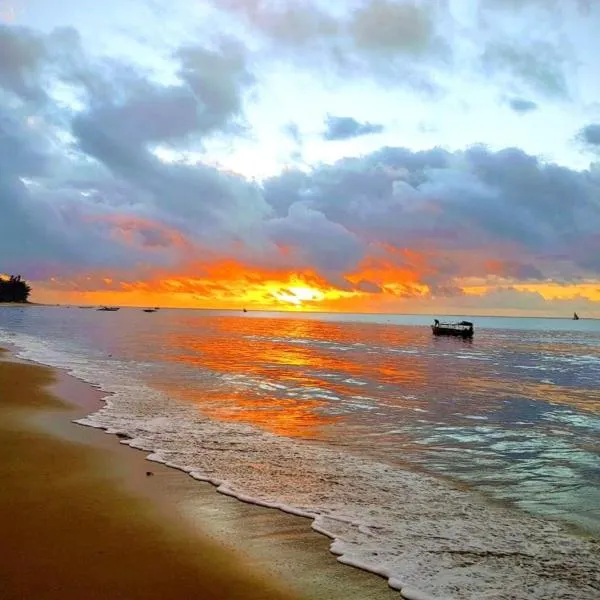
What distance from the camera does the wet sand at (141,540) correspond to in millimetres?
5773

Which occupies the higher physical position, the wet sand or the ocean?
the wet sand

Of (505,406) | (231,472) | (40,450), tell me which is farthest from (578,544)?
(505,406)

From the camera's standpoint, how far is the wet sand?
227 inches

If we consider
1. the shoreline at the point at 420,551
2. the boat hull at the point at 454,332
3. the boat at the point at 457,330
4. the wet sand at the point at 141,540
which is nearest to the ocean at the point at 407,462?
the shoreline at the point at 420,551

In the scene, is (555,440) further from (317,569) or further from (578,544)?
(317,569)

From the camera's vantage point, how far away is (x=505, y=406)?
2361 centimetres

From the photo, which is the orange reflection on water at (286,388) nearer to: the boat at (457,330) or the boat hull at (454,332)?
the boat hull at (454,332)

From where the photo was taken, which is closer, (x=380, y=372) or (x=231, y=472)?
(x=231, y=472)

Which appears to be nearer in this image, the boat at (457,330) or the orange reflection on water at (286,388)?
the orange reflection on water at (286,388)

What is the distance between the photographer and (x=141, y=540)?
6.96 m

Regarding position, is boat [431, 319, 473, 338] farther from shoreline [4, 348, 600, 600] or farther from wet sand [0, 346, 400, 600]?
wet sand [0, 346, 400, 600]

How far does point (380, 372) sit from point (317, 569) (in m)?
30.9

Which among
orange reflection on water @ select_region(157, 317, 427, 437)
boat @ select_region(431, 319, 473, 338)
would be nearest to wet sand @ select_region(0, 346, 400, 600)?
orange reflection on water @ select_region(157, 317, 427, 437)

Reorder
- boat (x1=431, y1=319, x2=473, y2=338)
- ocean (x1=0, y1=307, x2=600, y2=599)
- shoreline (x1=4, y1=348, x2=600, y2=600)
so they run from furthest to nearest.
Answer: boat (x1=431, y1=319, x2=473, y2=338), ocean (x1=0, y1=307, x2=600, y2=599), shoreline (x1=4, y1=348, x2=600, y2=600)
